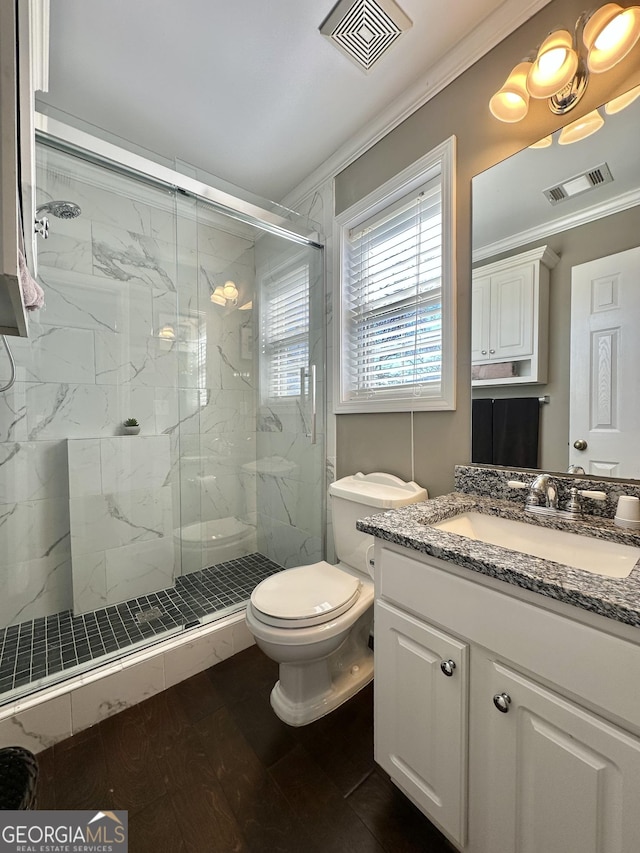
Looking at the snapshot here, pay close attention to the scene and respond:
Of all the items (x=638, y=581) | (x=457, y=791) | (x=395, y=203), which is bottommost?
(x=457, y=791)

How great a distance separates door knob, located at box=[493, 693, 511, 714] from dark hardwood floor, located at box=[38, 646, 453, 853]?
0.57 metres

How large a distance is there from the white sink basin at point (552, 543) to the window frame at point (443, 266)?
51 centimetres

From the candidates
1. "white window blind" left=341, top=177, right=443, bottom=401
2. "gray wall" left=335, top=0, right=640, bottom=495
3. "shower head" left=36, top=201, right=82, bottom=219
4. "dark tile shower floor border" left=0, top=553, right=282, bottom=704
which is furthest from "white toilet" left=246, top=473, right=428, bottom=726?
"shower head" left=36, top=201, right=82, bottom=219

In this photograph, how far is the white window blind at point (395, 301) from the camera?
158 centimetres

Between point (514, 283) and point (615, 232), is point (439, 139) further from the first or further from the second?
point (615, 232)

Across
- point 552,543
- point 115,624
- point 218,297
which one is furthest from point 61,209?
point 552,543

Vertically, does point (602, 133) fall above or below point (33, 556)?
above

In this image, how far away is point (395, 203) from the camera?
1.75 m

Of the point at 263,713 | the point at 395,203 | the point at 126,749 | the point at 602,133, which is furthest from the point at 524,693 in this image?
the point at 395,203

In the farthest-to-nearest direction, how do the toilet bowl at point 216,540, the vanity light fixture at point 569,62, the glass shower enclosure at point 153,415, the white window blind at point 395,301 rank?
the toilet bowl at point 216,540 → the glass shower enclosure at point 153,415 → the white window blind at point 395,301 → the vanity light fixture at point 569,62

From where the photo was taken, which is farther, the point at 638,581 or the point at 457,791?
the point at 457,791

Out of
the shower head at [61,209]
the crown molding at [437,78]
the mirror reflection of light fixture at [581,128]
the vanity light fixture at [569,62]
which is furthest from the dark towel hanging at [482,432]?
the shower head at [61,209]

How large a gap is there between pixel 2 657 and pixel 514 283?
8.56ft

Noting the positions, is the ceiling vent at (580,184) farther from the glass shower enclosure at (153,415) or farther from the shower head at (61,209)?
the shower head at (61,209)
